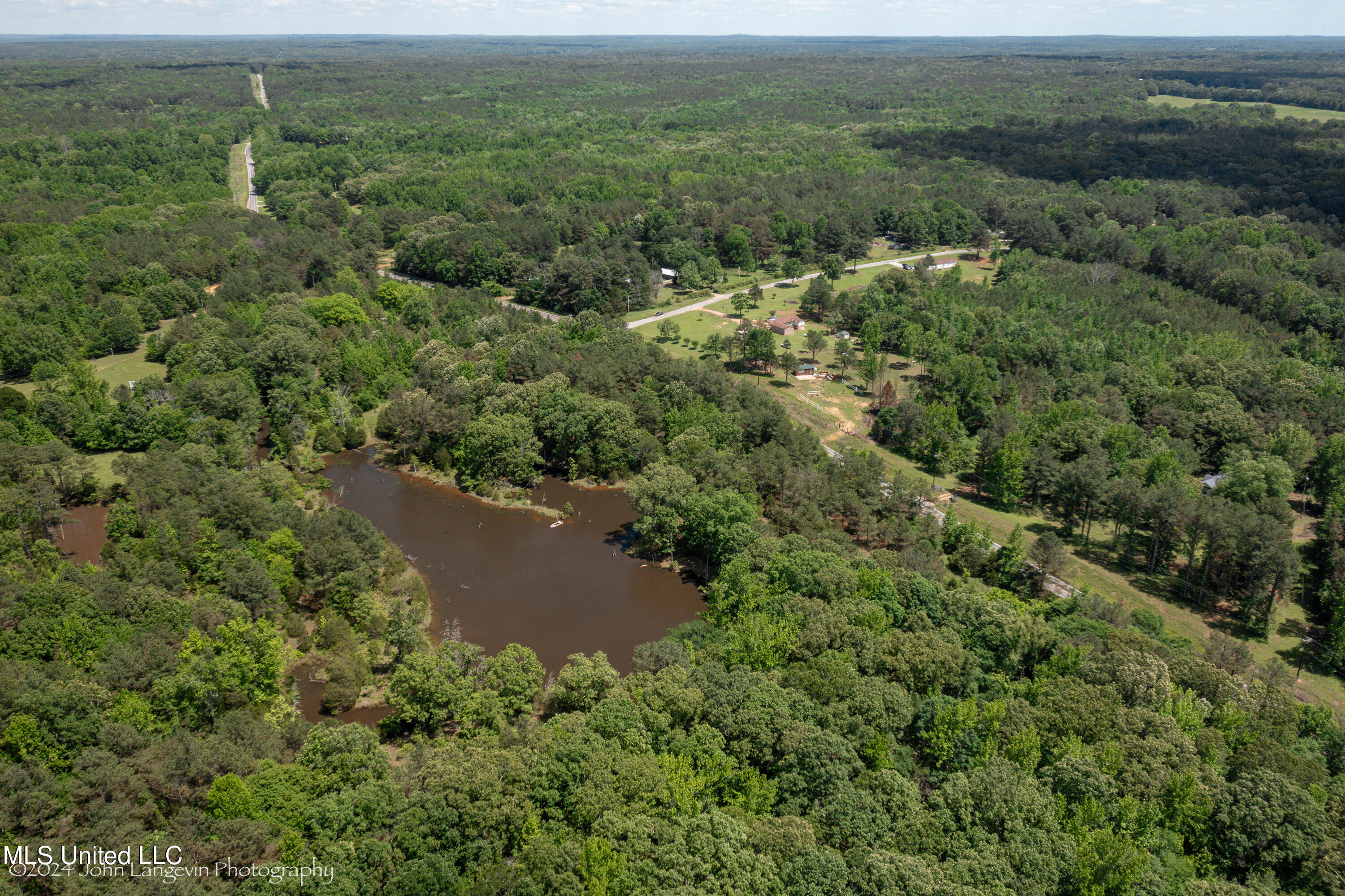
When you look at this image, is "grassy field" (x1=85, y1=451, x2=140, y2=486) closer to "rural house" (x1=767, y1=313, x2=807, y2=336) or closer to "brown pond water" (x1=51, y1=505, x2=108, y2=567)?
"brown pond water" (x1=51, y1=505, x2=108, y2=567)

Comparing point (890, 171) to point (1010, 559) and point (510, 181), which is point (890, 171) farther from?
point (1010, 559)

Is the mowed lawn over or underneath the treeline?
over

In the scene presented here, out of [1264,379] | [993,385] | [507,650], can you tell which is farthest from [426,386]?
[1264,379]

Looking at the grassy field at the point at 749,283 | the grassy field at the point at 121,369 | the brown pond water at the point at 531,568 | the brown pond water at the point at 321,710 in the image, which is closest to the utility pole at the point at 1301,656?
the brown pond water at the point at 531,568

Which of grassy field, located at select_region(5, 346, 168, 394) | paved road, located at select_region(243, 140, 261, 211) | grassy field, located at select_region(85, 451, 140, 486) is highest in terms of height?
paved road, located at select_region(243, 140, 261, 211)

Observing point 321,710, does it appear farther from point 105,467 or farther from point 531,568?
point 105,467

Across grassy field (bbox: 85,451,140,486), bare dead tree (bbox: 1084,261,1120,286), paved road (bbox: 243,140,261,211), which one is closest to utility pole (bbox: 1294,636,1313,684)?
bare dead tree (bbox: 1084,261,1120,286)

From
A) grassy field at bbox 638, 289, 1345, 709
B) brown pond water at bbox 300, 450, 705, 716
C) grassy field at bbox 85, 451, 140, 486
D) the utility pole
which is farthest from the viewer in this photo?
grassy field at bbox 85, 451, 140, 486
